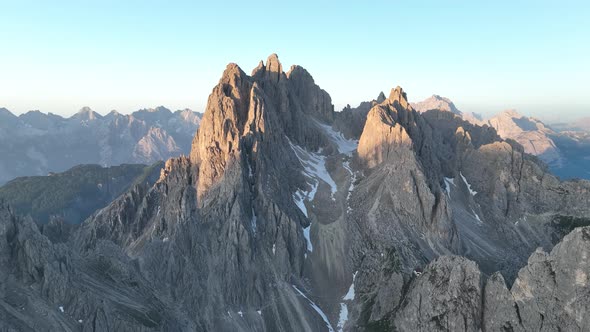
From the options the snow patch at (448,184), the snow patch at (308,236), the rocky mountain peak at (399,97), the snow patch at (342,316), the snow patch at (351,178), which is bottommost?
the snow patch at (342,316)

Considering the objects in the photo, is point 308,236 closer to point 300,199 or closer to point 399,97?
point 300,199

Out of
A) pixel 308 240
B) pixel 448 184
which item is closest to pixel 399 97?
pixel 448 184

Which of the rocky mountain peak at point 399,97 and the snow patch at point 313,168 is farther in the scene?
the rocky mountain peak at point 399,97

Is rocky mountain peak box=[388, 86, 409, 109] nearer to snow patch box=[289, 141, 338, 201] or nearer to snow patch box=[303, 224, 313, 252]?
snow patch box=[289, 141, 338, 201]

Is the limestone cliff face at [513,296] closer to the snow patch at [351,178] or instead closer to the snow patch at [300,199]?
the snow patch at [351,178]

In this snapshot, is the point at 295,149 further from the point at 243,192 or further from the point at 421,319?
the point at 421,319

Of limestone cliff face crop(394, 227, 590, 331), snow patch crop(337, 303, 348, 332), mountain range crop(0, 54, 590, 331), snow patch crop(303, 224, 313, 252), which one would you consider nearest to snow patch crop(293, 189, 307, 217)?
mountain range crop(0, 54, 590, 331)

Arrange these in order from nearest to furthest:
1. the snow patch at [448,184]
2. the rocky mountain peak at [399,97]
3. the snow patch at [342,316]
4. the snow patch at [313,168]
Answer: the snow patch at [342,316], the snow patch at [313,168], the snow patch at [448,184], the rocky mountain peak at [399,97]

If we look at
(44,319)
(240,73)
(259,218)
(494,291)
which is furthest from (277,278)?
(240,73)

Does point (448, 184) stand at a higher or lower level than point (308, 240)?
higher

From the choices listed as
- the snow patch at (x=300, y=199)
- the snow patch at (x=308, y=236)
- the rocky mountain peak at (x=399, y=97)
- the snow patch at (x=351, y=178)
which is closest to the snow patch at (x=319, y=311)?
the snow patch at (x=308, y=236)
